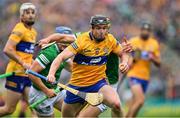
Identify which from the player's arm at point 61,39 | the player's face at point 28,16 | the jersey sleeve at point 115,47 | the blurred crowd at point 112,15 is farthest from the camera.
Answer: the blurred crowd at point 112,15

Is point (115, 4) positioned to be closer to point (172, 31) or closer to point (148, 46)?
point (172, 31)

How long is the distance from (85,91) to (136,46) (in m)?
5.39

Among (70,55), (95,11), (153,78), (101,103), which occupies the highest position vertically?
(70,55)

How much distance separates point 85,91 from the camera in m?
12.7

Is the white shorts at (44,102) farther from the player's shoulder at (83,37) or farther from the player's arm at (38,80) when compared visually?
the player's shoulder at (83,37)

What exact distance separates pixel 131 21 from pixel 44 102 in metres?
9.61

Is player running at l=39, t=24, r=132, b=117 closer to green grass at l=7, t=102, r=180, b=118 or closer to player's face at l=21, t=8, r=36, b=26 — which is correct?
player's face at l=21, t=8, r=36, b=26

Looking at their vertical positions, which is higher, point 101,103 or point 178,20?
point 101,103

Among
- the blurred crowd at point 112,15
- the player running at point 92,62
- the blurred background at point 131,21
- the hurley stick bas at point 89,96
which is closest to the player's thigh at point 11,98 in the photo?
the player running at point 92,62

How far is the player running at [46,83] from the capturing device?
1291 centimetres

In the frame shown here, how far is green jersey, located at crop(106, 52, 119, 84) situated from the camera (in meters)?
13.3

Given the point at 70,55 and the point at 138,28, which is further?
the point at 138,28

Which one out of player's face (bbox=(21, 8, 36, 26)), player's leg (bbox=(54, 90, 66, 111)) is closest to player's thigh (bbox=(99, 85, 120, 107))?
player's leg (bbox=(54, 90, 66, 111))

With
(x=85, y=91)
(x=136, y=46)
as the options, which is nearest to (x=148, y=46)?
(x=136, y=46)
